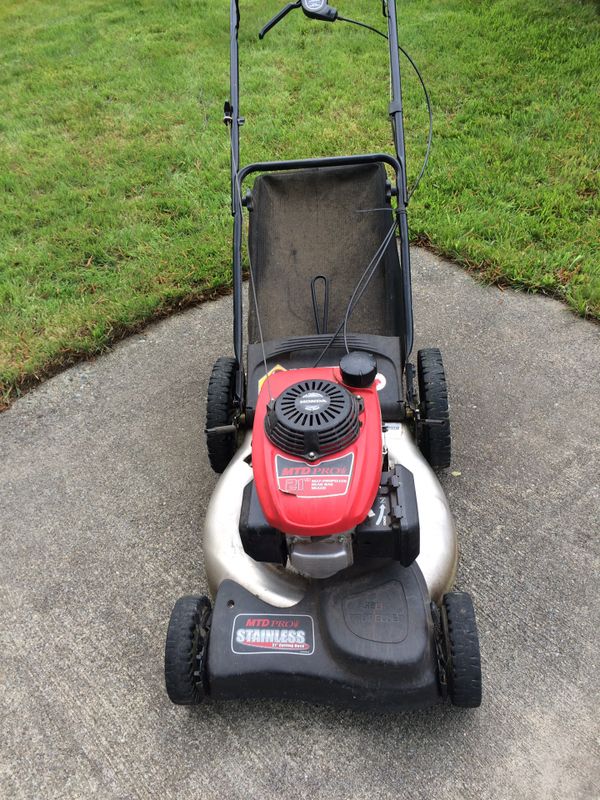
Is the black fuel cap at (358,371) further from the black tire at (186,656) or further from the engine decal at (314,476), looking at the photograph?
the black tire at (186,656)

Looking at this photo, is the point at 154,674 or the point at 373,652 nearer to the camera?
the point at 373,652

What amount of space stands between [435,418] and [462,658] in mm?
882

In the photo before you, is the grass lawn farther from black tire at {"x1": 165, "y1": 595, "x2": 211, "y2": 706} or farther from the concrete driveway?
black tire at {"x1": 165, "y1": 595, "x2": 211, "y2": 706}

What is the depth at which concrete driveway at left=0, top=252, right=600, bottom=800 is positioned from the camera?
5.87 feet

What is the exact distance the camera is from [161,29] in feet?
22.7

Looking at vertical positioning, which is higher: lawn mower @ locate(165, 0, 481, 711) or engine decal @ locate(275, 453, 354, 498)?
engine decal @ locate(275, 453, 354, 498)

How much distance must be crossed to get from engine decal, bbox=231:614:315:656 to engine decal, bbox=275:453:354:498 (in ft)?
1.27

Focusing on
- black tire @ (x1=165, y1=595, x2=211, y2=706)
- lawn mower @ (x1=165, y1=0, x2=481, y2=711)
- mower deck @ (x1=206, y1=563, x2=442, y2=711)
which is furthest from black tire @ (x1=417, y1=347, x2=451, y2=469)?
black tire @ (x1=165, y1=595, x2=211, y2=706)

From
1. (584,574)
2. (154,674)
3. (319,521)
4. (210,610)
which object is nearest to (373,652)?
(319,521)

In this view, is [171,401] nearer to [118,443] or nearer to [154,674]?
[118,443]

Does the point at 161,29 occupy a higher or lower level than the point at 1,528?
higher

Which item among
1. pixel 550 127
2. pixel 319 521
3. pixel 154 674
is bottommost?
pixel 154 674

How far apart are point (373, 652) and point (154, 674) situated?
2.39ft

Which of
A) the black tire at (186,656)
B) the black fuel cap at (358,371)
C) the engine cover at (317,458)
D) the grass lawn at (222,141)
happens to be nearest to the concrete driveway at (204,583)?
the black tire at (186,656)
